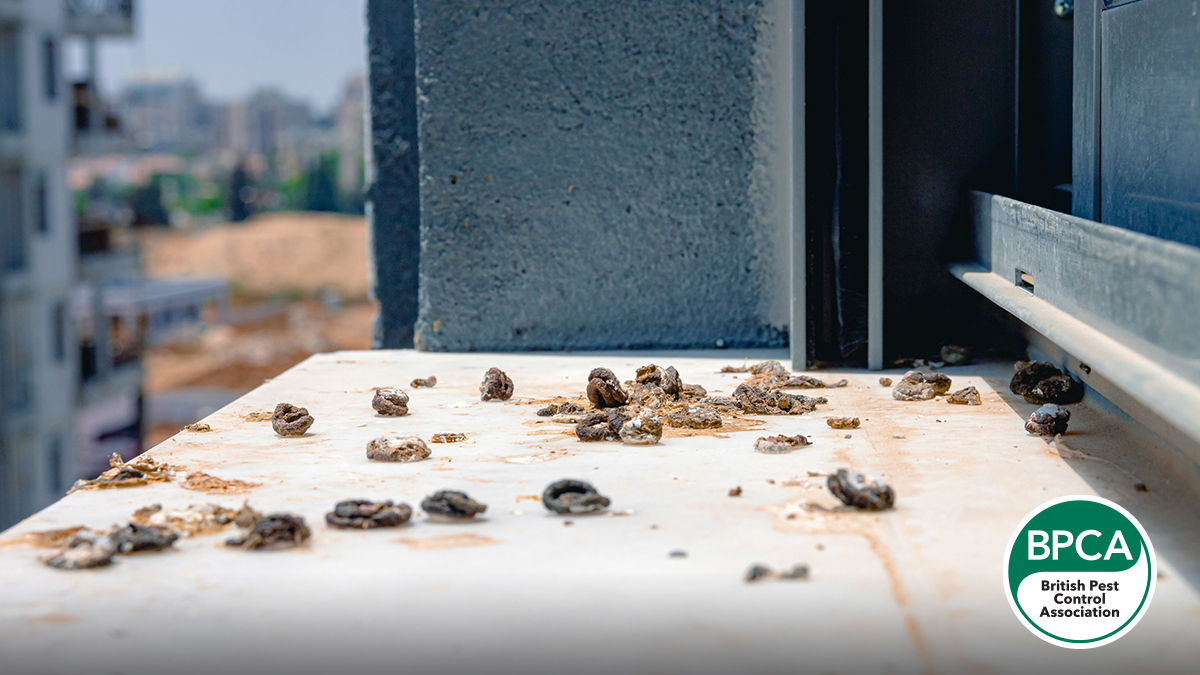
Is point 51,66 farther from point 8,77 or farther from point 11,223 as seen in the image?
point 11,223

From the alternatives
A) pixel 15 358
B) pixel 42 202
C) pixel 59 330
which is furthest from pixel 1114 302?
pixel 59 330

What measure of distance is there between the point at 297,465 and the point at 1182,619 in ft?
4.67

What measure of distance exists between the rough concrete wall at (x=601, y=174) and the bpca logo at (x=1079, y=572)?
68.9 inches

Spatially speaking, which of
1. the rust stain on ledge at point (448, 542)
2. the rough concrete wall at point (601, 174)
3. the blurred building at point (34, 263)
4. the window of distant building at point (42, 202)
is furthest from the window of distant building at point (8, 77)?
the rust stain on ledge at point (448, 542)

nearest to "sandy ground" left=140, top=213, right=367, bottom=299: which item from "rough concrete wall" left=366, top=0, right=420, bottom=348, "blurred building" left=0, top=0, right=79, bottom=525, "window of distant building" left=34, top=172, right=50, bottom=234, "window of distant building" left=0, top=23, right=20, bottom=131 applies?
"blurred building" left=0, top=0, right=79, bottom=525

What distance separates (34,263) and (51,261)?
58cm

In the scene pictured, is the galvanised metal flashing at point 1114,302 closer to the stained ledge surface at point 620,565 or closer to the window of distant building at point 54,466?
the stained ledge surface at point 620,565

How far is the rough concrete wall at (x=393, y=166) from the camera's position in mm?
3584

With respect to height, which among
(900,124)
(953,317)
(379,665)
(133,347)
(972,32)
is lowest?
(133,347)

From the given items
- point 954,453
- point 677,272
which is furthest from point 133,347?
point 954,453

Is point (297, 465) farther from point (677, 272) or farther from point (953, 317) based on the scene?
point (953, 317)

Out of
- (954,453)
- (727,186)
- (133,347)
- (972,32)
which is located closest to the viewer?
(954,453)

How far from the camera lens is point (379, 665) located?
1201mm

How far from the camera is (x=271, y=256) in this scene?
209 feet
